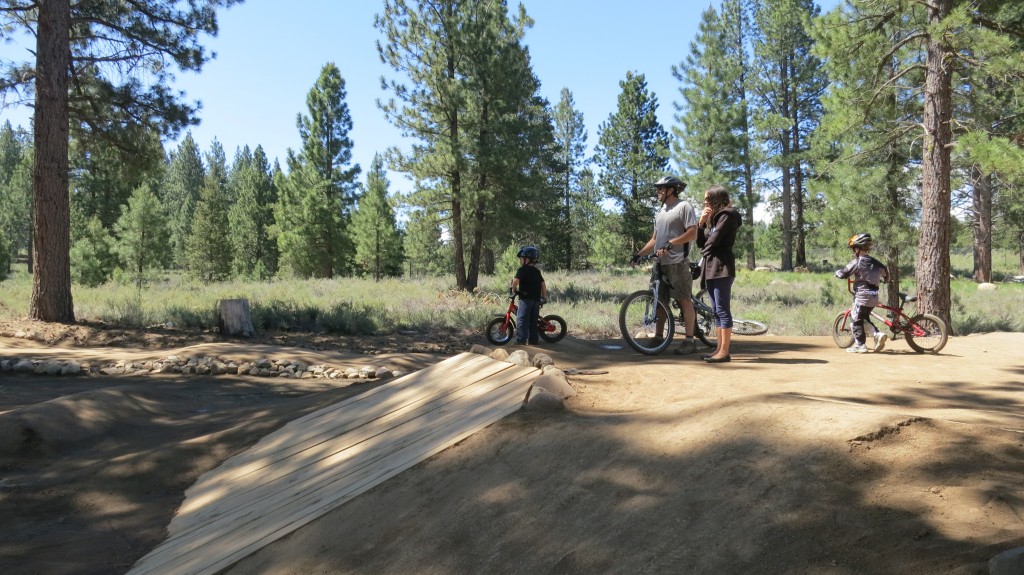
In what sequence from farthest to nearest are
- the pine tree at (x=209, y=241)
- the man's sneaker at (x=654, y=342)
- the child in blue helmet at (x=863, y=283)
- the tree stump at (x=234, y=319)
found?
the pine tree at (x=209, y=241), the tree stump at (x=234, y=319), the child in blue helmet at (x=863, y=283), the man's sneaker at (x=654, y=342)

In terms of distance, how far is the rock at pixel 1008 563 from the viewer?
1555 millimetres

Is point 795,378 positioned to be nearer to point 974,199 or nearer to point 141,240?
point 974,199

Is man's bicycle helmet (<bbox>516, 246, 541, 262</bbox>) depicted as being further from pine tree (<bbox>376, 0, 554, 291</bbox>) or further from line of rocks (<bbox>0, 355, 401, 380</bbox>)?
pine tree (<bbox>376, 0, 554, 291</bbox>)

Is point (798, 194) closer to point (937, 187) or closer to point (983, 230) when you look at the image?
point (983, 230)

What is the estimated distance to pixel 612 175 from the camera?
41750 mm

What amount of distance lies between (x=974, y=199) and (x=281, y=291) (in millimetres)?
29634

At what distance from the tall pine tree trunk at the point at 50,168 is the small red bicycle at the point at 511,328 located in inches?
364

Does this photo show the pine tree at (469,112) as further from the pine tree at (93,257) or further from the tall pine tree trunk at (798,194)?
the pine tree at (93,257)

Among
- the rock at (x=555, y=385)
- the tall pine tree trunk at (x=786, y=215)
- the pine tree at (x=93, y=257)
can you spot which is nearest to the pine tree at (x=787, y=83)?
the tall pine tree trunk at (x=786, y=215)

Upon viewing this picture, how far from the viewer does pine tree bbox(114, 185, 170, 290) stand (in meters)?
36.0

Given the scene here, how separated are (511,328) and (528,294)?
55.4 inches

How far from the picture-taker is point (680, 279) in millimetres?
7023

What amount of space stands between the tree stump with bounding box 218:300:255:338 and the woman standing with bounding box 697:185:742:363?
947cm

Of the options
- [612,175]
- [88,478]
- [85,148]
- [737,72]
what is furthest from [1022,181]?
[612,175]
